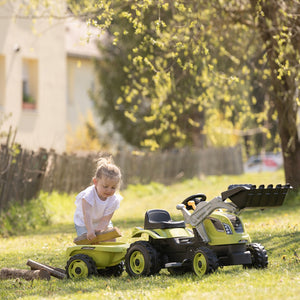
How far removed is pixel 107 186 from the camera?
25.3 feet

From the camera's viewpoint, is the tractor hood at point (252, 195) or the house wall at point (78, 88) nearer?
the tractor hood at point (252, 195)

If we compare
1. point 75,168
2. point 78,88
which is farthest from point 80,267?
point 78,88

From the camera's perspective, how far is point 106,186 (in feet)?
25.3

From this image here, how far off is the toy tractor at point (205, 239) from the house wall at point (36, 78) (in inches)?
589

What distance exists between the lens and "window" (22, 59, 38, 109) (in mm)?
24531

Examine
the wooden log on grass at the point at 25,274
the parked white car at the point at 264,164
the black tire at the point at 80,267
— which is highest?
the parked white car at the point at 264,164

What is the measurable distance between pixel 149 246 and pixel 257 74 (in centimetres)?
953

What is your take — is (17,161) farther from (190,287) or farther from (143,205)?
(190,287)

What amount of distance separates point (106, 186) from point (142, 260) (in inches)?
38.3

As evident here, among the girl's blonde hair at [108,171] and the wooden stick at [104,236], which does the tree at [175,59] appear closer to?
the girl's blonde hair at [108,171]

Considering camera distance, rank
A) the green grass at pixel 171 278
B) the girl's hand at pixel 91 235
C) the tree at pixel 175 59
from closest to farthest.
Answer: the green grass at pixel 171 278, the girl's hand at pixel 91 235, the tree at pixel 175 59

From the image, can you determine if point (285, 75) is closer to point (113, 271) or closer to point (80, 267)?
point (113, 271)

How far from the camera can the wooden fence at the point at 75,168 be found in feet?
47.6

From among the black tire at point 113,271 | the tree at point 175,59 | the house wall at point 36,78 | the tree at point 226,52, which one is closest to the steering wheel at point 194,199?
the black tire at point 113,271
